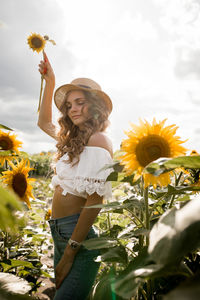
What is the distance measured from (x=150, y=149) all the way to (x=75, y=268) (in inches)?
47.0

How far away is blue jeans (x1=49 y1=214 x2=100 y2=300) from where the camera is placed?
5.54 ft

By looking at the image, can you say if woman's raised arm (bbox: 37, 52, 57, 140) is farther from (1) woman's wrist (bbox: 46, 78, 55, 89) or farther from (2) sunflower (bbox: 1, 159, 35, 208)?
(2) sunflower (bbox: 1, 159, 35, 208)

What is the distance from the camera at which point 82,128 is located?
88.2 inches

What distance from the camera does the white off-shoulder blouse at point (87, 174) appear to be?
1.76 meters

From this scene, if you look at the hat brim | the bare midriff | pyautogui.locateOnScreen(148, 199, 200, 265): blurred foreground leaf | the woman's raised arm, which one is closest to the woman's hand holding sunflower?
the woman's raised arm

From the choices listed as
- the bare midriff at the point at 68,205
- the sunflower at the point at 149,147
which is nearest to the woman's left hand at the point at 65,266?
the bare midriff at the point at 68,205

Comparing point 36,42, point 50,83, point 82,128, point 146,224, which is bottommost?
point 146,224

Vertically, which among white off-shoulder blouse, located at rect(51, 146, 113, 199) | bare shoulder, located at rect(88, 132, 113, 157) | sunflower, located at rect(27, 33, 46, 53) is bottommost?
white off-shoulder blouse, located at rect(51, 146, 113, 199)

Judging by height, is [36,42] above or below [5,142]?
above

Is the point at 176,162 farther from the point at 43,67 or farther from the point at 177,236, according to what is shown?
the point at 43,67

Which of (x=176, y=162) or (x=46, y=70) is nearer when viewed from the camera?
(x=176, y=162)

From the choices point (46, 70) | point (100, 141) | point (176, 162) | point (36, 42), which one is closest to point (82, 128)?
point (100, 141)

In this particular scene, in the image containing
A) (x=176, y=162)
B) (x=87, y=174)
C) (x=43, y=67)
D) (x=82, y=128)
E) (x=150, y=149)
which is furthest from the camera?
(x=43, y=67)

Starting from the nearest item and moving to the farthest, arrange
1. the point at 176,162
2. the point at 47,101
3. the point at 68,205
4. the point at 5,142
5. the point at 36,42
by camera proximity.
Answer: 1. the point at 176,162
2. the point at 68,205
3. the point at 5,142
4. the point at 47,101
5. the point at 36,42
